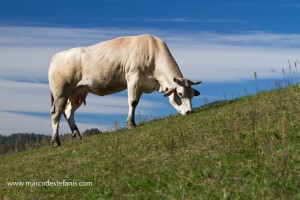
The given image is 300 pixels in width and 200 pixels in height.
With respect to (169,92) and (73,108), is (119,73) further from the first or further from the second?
(73,108)

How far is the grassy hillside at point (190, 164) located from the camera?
28.8 feet

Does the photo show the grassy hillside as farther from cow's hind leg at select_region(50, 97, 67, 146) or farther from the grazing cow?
cow's hind leg at select_region(50, 97, 67, 146)

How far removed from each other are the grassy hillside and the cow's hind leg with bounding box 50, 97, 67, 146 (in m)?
5.11

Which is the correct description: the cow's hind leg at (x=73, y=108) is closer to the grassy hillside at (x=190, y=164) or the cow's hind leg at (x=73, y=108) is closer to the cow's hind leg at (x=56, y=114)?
the cow's hind leg at (x=56, y=114)

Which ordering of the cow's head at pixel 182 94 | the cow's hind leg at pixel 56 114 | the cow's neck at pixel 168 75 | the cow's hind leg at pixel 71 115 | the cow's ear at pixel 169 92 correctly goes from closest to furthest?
the cow's head at pixel 182 94
the cow's ear at pixel 169 92
the cow's neck at pixel 168 75
the cow's hind leg at pixel 56 114
the cow's hind leg at pixel 71 115

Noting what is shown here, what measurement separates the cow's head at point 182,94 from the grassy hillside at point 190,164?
3.84 m

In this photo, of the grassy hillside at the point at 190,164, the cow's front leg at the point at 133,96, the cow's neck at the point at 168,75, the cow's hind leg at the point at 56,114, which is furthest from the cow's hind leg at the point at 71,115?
the grassy hillside at the point at 190,164

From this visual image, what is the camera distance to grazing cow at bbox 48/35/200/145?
70.6 ft

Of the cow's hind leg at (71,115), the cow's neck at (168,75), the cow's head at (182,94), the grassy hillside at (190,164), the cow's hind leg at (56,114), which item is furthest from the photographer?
the cow's hind leg at (71,115)

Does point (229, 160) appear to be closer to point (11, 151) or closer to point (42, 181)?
point (42, 181)

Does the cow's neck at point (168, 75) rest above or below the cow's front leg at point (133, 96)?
above

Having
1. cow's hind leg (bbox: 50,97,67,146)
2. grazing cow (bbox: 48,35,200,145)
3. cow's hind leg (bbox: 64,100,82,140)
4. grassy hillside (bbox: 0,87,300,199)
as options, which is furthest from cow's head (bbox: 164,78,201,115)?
cow's hind leg (bbox: 64,100,82,140)

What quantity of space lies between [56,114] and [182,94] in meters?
4.90

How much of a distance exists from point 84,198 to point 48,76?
1328 centimetres
